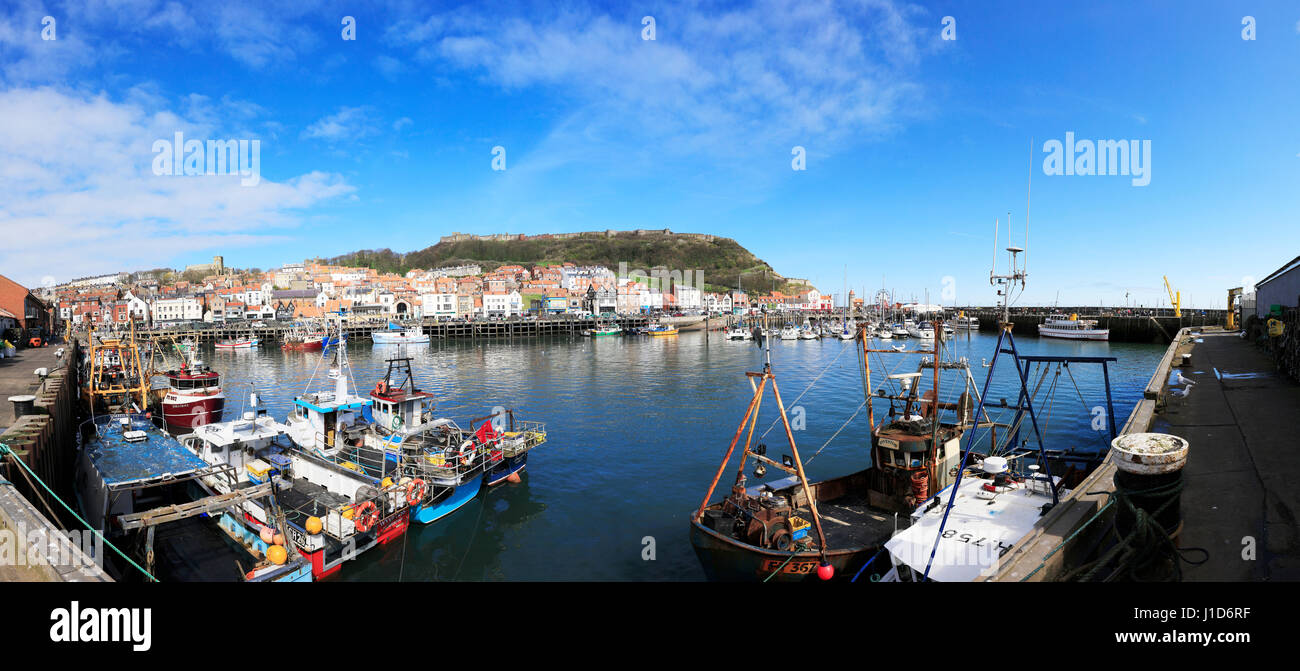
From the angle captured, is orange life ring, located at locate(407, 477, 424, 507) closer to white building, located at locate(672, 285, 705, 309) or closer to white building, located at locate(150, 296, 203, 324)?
white building, located at locate(150, 296, 203, 324)

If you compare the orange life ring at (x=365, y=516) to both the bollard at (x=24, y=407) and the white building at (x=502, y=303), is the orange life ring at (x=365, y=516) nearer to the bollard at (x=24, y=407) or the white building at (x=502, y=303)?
the bollard at (x=24, y=407)

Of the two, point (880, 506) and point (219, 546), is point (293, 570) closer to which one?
point (219, 546)

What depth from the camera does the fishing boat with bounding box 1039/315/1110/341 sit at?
224 feet

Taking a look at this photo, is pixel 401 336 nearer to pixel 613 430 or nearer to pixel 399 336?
pixel 399 336

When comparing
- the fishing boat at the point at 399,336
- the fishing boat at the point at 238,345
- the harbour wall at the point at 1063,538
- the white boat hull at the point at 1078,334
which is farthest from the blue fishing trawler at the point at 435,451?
the white boat hull at the point at 1078,334

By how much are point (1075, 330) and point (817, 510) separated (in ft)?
253

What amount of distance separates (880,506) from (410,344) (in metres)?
73.3

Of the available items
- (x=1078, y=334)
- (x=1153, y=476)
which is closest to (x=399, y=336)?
(x=1153, y=476)

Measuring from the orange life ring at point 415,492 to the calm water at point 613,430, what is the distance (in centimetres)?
90

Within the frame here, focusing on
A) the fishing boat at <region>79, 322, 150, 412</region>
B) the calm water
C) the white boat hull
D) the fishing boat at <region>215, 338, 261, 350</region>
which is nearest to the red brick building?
the calm water

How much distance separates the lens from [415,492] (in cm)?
1408

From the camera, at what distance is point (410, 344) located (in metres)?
76.4

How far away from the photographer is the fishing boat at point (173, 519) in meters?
10.2
